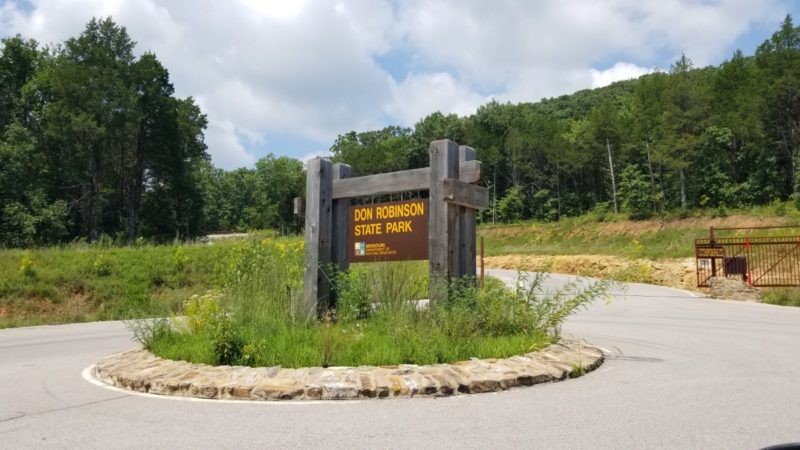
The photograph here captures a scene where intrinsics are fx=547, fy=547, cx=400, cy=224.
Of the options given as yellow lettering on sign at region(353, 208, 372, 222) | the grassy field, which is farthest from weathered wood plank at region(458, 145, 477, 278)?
yellow lettering on sign at region(353, 208, 372, 222)

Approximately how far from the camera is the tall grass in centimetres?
664

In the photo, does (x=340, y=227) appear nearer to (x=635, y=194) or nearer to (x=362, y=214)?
(x=362, y=214)

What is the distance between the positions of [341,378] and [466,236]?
151 inches

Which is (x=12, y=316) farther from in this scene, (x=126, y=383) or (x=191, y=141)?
(x=191, y=141)

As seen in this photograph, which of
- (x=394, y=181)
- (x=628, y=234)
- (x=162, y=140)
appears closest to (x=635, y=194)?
(x=628, y=234)

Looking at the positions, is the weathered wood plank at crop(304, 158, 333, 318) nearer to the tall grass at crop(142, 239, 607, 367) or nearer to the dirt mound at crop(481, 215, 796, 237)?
the tall grass at crop(142, 239, 607, 367)

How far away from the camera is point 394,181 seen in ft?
30.2

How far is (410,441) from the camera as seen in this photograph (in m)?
4.21

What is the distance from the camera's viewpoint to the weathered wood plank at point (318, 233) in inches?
378

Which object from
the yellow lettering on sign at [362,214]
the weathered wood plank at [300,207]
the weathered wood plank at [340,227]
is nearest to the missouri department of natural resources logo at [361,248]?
the weathered wood plank at [340,227]

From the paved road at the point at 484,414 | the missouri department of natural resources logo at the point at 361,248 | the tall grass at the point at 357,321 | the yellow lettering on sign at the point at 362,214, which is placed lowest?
the paved road at the point at 484,414

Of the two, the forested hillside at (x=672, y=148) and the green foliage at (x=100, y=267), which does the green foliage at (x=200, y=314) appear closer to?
the green foliage at (x=100, y=267)

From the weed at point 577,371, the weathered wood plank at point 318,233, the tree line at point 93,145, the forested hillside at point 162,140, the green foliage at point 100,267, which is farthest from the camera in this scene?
the forested hillside at point 162,140

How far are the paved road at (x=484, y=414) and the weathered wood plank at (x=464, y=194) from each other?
310 centimetres
